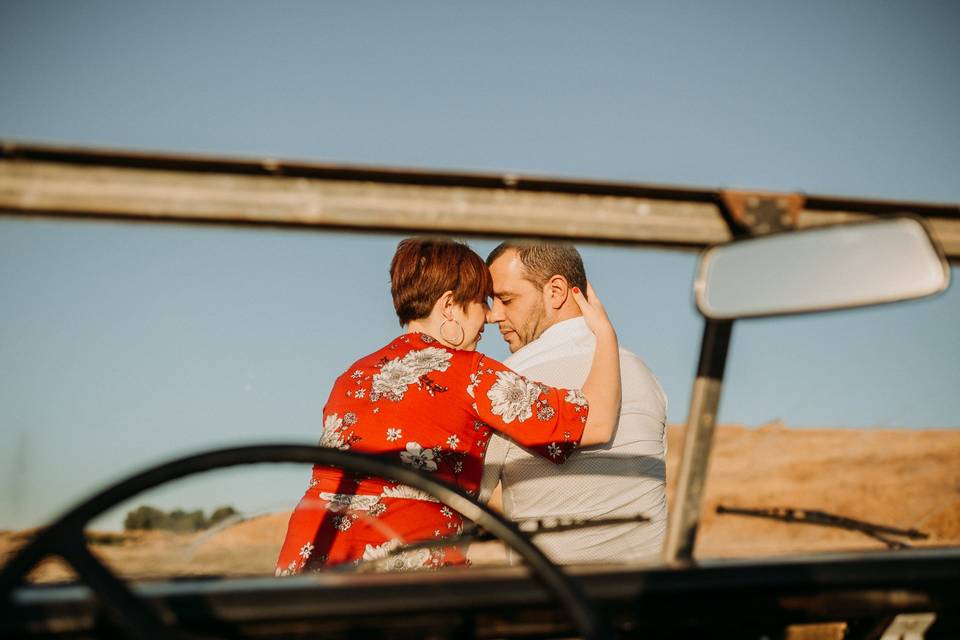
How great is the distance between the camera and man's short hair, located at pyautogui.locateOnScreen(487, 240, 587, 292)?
150 inches

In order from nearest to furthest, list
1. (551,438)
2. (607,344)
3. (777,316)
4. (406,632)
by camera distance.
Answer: (406,632)
(777,316)
(551,438)
(607,344)

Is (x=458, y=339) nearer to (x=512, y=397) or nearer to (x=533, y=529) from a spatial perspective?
(x=512, y=397)

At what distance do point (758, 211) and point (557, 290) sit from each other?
2.40 m

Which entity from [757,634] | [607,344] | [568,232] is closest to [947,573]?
[757,634]

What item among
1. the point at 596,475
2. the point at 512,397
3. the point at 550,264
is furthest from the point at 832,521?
the point at 550,264

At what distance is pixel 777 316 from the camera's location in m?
1.40

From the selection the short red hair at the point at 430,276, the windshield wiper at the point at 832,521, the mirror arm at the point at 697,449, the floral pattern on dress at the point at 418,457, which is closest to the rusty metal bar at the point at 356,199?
the mirror arm at the point at 697,449

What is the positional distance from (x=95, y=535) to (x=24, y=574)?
24 centimetres

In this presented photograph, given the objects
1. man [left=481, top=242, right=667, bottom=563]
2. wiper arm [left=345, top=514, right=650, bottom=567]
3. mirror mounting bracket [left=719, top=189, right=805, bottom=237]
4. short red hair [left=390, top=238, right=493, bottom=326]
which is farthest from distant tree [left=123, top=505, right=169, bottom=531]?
short red hair [left=390, top=238, right=493, bottom=326]

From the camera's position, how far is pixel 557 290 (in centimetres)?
382

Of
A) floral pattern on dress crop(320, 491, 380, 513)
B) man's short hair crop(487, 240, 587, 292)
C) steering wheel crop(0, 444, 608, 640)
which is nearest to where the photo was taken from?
steering wheel crop(0, 444, 608, 640)

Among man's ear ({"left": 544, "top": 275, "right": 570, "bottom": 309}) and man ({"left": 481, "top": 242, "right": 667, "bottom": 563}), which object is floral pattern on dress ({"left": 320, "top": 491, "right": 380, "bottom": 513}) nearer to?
man ({"left": 481, "top": 242, "right": 667, "bottom": 563})

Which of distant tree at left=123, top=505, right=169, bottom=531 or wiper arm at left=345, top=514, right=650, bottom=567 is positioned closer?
distant tree at left=123, top=505, right=169, bottom=531

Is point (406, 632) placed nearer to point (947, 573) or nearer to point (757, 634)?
point (757, 634)
